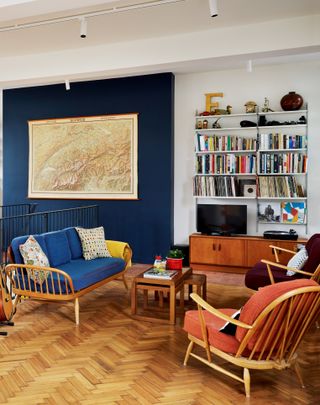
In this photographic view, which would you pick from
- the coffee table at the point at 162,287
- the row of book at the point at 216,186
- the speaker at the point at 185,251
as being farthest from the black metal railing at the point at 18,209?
the coffee table at the point at 162,287

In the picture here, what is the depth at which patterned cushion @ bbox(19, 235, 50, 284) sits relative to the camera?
4121 mm

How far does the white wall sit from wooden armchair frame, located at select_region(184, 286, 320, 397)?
398cm

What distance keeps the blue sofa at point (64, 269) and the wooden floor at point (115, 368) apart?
1.04 feet

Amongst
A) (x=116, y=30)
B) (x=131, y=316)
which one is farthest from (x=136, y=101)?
(x=131, y=316)

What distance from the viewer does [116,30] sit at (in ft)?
15.3

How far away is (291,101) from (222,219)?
223cm

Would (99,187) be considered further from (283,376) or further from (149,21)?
(283,376)

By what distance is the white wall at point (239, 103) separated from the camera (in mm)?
6379

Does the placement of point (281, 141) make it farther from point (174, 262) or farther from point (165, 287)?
point (165, 287)

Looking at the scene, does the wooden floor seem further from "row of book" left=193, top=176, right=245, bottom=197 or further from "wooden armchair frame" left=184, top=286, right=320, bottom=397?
"row of book" left=193, top=176, right=245, bottom=197

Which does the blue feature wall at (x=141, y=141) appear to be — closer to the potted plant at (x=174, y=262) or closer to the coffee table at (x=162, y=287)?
the potted plant at (x=174, y=262)

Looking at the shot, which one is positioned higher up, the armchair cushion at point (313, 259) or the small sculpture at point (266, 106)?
the small sculpture at point (266, 106)

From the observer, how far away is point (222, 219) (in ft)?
21.9

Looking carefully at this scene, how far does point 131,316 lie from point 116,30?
11.0ft
